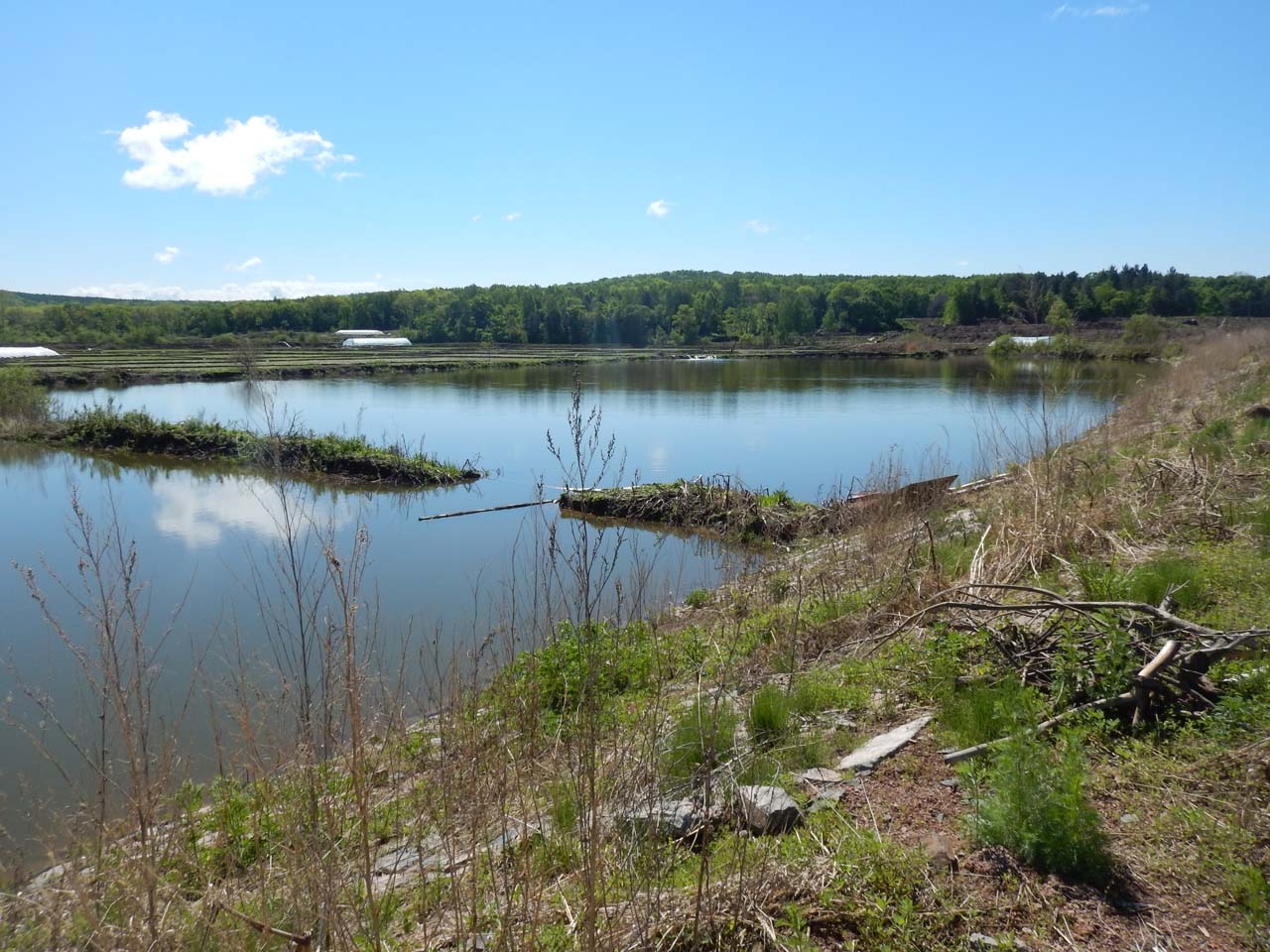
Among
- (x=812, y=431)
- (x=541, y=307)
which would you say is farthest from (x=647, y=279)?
(x=812, y=431)

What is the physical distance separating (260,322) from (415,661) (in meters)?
112

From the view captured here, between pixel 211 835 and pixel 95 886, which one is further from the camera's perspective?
pixel 211 835

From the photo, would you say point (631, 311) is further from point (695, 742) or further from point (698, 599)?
point (695, 742)

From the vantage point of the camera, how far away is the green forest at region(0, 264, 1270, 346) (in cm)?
8462

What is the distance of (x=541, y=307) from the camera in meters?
110

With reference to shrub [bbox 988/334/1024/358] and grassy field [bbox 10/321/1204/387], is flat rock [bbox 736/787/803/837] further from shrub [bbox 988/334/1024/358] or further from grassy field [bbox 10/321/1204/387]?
shrub [bbox 988/334/1024/358]

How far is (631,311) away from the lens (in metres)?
110

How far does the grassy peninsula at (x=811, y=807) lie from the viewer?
2.73 meters

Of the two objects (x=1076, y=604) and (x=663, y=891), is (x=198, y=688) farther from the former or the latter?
(x=1076, y=604)

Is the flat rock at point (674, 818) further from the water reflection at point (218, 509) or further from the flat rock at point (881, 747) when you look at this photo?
the water reflection at point (218, 509)

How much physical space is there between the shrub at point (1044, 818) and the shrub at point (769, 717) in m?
1.41

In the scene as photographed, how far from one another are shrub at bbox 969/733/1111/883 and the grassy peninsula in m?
0.01

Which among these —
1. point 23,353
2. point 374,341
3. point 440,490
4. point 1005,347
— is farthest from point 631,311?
point 440,490

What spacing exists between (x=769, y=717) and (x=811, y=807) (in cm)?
102
